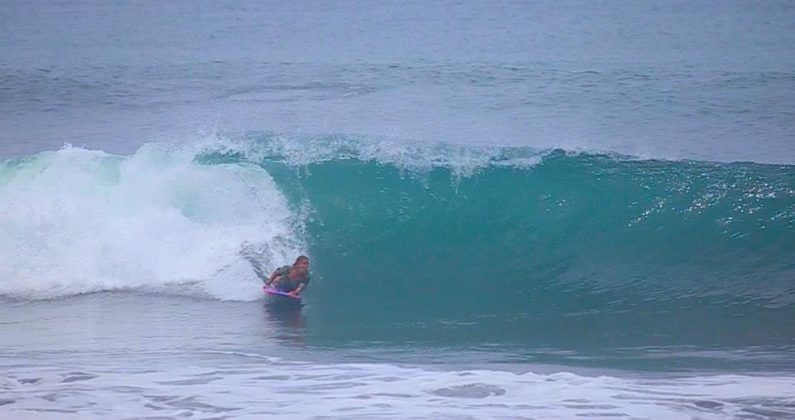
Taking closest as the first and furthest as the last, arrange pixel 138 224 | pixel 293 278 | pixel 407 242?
1. pixel 293 278
2. pixel 138 224
3. pixel 407 242

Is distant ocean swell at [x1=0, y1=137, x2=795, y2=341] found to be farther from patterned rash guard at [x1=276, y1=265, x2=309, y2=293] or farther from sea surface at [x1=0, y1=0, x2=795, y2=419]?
patterned rash guard at [x1=276, y1=265, x2=309, y2=293]

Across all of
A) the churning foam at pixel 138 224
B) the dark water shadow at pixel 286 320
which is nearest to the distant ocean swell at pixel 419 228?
the churning foam at pixel 138 224

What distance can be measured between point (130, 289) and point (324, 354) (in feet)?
11.4

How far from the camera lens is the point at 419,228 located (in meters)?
12.7

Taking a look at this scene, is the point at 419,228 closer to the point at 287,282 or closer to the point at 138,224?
the point at 287,282

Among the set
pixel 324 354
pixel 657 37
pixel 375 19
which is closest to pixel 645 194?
A: pixel 324 354

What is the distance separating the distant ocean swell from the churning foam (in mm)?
23

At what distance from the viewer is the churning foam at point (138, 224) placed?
11406mm

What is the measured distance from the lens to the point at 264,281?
11.0 metres

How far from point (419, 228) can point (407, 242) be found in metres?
0.30

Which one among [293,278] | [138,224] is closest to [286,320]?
[293,278]

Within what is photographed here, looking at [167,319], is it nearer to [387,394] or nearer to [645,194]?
[387,394]

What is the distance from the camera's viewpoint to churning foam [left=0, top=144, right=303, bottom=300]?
11.4 metres

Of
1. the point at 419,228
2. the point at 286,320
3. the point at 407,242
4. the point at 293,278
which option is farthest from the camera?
the point at 419,228
